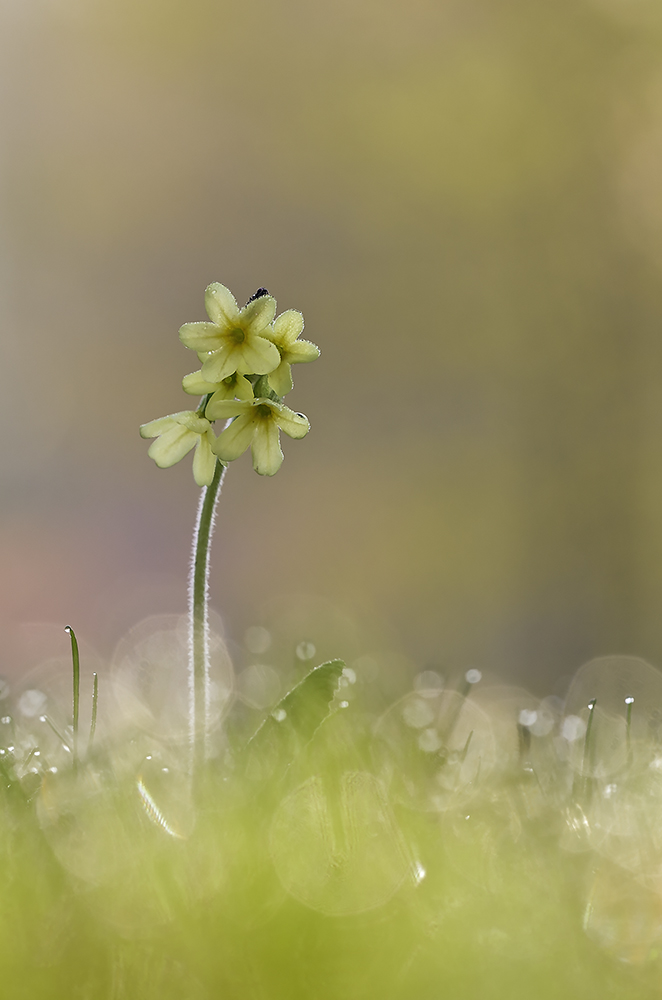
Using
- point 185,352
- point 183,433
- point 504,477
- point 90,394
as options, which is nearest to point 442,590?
point 504,477

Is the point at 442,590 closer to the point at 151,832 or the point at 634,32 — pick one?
the point at 634,32

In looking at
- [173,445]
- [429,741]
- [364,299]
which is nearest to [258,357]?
[173,445]

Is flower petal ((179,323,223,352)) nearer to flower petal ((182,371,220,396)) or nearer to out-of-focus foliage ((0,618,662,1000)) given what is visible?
flower petal ((182,371,220,396))

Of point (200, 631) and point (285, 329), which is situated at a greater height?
point (285, 329)

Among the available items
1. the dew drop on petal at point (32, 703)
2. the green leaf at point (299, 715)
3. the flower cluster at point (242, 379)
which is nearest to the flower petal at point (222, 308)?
the flower cluster at point (242, 379)

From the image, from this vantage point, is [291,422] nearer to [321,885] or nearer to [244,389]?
[244,389]

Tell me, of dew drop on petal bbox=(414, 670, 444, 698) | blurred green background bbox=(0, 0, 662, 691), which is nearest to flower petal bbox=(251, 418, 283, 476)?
dew drop on petal bbox=(414, 670, 444, 698)
